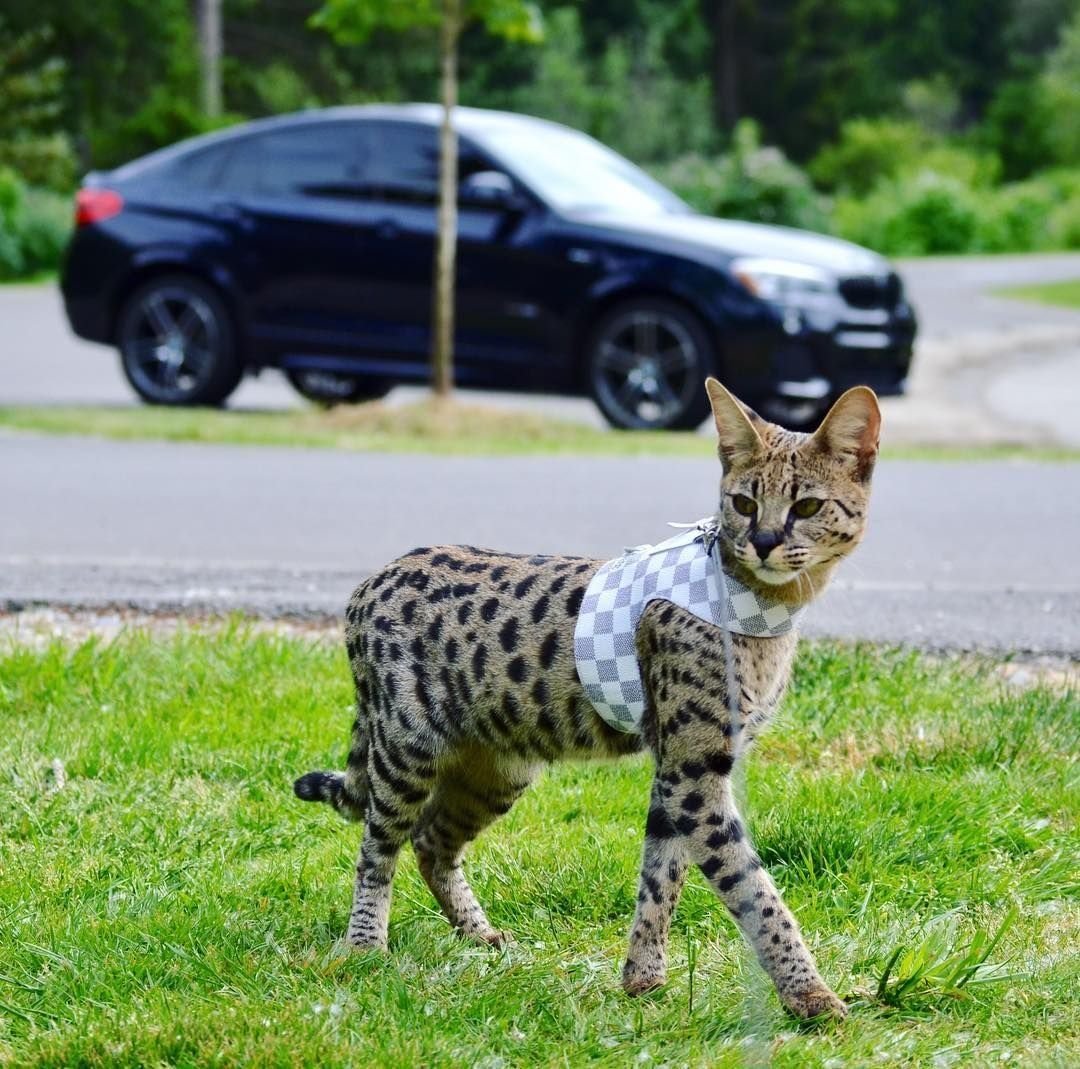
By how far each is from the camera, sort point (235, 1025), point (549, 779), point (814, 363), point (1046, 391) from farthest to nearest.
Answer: point (1046, 391) → point (814, 363) → point (549, 779) → point (235, 1025)

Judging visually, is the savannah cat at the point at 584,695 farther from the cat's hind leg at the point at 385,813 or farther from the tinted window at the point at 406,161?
the tinted window at the point at 406,161

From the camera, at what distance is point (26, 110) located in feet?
144

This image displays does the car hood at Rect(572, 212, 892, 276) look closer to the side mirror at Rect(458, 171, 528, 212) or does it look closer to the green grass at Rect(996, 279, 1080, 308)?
the side mirror at Rect(458, 171, 528, 212)

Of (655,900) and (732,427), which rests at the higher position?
(732,427)

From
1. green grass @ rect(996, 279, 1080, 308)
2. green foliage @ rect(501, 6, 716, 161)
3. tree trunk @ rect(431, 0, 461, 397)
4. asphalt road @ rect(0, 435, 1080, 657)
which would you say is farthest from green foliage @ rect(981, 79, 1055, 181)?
asphalt road @ rect(0, 435, 1080, 657)

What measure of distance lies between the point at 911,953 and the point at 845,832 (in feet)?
2.78

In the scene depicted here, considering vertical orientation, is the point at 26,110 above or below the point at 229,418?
above

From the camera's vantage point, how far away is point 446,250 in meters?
12.3

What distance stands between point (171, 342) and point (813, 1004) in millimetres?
10398

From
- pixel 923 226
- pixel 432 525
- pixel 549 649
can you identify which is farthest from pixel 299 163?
pixel 923 226

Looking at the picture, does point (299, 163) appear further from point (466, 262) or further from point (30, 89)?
point (30, 89)

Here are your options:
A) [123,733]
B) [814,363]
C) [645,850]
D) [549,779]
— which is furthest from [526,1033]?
[814,363]

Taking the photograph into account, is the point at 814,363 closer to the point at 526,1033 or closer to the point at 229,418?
the point at 229,418

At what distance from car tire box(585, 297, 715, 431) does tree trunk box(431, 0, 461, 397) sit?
978 millimetres
